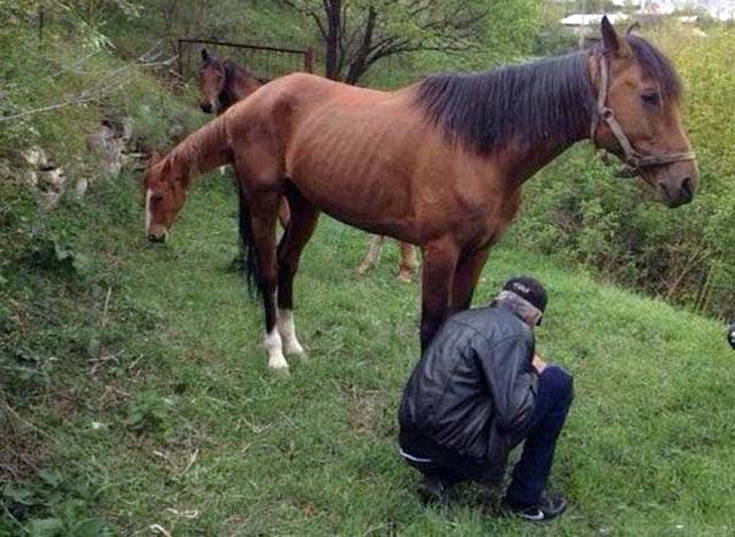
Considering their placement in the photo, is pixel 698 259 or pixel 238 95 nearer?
pixel 238 95

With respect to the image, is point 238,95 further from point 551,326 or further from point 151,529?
point 151,529

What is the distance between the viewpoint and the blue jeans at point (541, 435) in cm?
339

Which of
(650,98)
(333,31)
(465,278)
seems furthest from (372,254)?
(333,31)

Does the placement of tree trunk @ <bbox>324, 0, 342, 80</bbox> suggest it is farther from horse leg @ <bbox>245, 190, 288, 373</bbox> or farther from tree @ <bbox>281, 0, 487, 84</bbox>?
horse leg @ <bbox>245, 190, 288, 373</bbox>

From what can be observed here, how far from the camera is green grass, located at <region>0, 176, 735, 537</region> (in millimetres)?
3379

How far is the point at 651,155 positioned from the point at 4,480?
2.94m

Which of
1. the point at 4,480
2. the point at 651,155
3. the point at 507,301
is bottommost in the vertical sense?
the point at 4,480

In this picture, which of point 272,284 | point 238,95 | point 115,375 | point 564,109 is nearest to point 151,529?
point 115,375

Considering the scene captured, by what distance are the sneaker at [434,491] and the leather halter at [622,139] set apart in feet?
5.32

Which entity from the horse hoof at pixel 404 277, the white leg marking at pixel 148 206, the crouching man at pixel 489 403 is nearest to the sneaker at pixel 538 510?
the crouching man at pixel 489 403

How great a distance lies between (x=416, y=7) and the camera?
13.4 meters

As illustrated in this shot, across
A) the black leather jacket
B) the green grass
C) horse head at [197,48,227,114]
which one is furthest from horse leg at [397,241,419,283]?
the black leather jacket

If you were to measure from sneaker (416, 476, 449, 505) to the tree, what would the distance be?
10.5 meters

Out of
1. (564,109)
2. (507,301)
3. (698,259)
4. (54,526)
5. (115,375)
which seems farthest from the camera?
(698,259)
